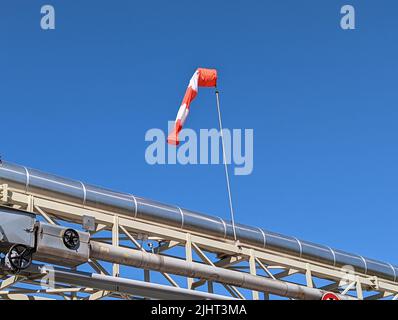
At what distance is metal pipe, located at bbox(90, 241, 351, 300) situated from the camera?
62.0ft

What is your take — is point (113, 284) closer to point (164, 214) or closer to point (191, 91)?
point (164, 214)

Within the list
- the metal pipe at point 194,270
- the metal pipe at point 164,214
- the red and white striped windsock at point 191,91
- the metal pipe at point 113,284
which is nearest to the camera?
the metal pipe at point 113,284

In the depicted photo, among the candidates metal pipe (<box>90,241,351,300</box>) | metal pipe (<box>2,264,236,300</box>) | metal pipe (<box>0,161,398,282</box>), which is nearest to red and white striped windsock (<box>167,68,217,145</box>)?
metal pipe (<box>0,161,398,282</box>)

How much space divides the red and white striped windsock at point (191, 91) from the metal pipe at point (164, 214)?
2403 mm

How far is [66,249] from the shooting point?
1781cm

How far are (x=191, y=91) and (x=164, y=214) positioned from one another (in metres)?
Result: 4.61

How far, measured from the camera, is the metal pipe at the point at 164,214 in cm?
1871

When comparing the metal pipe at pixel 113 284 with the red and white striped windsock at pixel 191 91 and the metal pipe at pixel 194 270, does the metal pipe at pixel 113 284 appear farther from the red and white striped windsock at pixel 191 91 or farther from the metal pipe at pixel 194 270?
the red and white striped windsock at pixel 191 91

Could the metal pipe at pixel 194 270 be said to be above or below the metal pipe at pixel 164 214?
below

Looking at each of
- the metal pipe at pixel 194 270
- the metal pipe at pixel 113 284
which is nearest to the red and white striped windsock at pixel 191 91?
the metal pipe at pixel 194 270

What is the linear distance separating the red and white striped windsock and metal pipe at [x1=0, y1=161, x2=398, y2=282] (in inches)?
94.6

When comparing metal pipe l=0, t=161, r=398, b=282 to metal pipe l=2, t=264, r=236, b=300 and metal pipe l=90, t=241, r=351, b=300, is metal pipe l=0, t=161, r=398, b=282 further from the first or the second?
metal pipe l=2, t=264, r=236, b=300

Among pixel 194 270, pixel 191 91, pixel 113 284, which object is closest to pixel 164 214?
pixel 194 270
